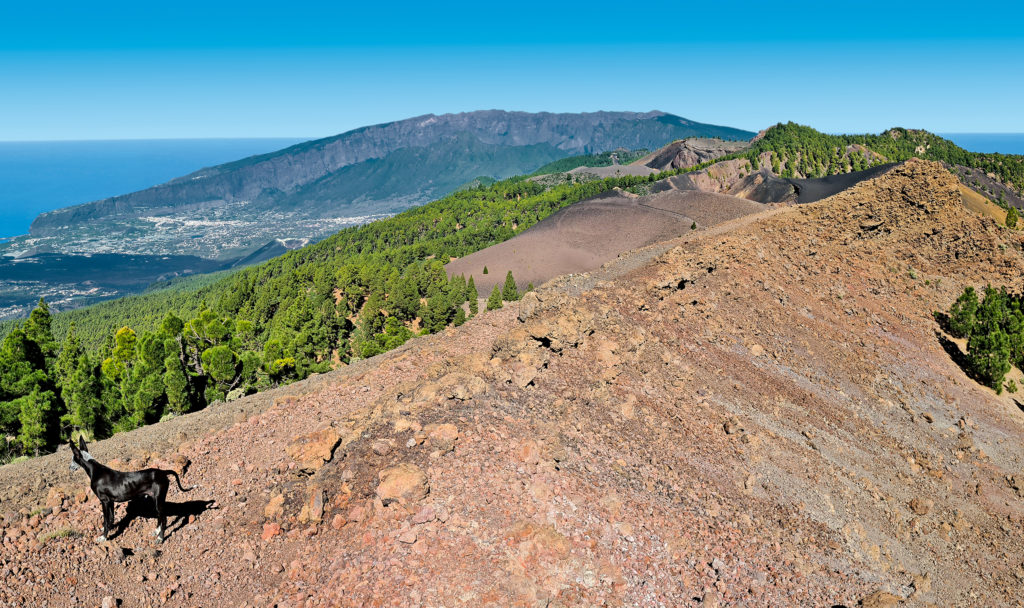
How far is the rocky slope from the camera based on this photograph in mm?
12438

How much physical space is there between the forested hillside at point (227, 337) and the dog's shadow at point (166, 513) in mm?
22382

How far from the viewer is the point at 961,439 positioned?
88.3 ft

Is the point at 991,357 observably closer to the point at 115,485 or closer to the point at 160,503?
the point at 160,503

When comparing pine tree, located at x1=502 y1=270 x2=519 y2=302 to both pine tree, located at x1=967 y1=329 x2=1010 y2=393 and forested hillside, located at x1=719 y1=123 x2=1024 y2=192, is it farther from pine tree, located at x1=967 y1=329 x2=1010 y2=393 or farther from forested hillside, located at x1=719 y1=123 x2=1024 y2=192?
forested hillside, located at x1=719 y1=123 x2=1024 y2=192

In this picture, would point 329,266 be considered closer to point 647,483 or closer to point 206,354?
point 206,354

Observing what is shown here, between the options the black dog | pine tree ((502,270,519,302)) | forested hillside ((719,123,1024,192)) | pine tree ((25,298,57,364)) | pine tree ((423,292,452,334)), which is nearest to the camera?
the black dog

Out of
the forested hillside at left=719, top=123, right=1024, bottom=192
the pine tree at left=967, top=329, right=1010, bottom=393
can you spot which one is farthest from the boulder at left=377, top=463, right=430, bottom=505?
the forested hillside at left=719, top=123, right=1024, bottom=192

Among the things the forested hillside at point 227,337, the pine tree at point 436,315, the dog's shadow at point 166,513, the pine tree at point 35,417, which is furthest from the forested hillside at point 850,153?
the dog's shadow at point 166,513

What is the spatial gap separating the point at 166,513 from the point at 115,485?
1.59 metres

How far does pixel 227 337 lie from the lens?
53781 millimetres

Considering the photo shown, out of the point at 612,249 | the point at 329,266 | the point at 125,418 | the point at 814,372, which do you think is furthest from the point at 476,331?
the point at 329,266

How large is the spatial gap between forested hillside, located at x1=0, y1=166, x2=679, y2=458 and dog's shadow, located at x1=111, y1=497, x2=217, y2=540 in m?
22.4

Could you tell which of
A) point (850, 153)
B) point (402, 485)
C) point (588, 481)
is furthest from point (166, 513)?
point (850, 153)

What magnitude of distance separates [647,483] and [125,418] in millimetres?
41514
